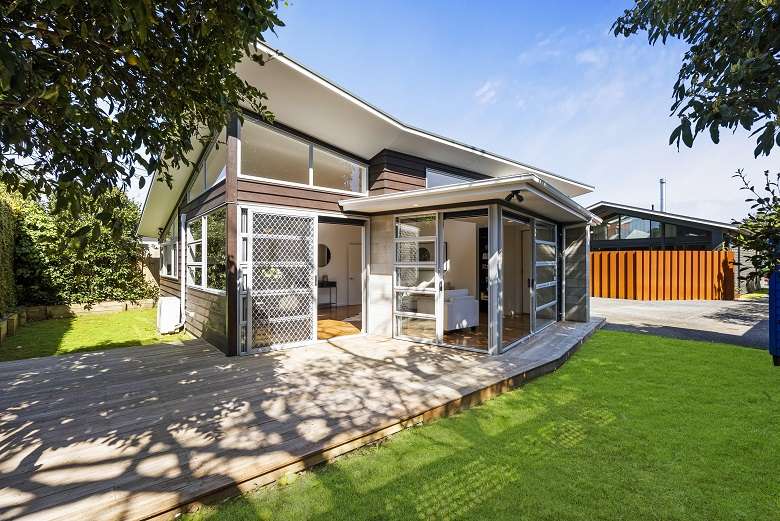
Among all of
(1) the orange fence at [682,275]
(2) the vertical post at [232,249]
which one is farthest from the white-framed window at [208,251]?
(1) the orange fence at [682,275]

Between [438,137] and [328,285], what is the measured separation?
259 inches

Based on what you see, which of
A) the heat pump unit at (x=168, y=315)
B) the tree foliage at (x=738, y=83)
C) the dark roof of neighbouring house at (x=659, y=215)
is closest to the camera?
the tree foliage at (x=738, y=83)

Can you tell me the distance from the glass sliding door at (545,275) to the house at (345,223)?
0.16 feet

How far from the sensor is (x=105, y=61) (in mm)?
2355

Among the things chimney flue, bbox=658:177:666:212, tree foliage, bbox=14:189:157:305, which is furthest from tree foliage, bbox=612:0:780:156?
chimney flue, bbox=658:177:666:212

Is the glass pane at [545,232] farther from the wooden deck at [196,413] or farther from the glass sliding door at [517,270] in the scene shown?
the wooden deck at [196,413]

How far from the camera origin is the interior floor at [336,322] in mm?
7406

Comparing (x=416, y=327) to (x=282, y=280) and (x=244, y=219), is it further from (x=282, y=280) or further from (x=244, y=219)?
(x=244, y=219)

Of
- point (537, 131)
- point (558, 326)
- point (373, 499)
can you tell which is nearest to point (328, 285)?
point (558, 326)

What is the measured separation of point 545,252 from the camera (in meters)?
7.79

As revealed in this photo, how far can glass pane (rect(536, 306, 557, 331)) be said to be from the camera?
7555mm

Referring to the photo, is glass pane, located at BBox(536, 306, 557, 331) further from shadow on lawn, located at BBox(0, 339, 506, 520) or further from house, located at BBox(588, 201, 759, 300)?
house, located at BBox(588, 201, 759, 300)

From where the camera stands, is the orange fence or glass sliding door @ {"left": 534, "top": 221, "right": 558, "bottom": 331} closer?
glass sliding door @ {"left": 534, "top": 221, "right": 558, "bottom": 331}

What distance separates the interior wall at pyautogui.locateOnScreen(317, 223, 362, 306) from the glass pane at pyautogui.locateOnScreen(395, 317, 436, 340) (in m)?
5.99
